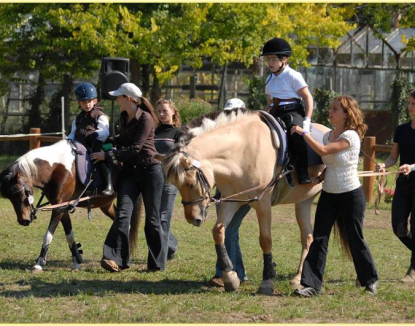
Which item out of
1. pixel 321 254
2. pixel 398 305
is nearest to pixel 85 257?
pixel 321 254

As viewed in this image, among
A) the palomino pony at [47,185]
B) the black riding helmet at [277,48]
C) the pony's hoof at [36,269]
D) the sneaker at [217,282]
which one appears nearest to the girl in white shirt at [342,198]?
the black riding helmet at [277,48]

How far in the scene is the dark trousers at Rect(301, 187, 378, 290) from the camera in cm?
725

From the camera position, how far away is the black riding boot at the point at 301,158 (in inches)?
299

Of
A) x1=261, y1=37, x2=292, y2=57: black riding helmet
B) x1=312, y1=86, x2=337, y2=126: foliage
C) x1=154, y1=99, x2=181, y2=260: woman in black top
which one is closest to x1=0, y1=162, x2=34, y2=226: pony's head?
x1=154, y1=99, x2=181, y2=260: woman in black top

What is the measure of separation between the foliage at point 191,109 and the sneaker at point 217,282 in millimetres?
17691

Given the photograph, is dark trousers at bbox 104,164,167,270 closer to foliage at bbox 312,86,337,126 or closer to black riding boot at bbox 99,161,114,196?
black riding boot at bbox 99,161,114,196

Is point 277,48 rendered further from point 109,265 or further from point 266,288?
point 109,265

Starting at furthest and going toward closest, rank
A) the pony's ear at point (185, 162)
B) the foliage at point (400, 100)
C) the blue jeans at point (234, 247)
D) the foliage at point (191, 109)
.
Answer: the foliage at point (400, 100) < the foliage at point (191, 109) < the blue jeans at point (234, 247) < the pony's ear at point (185, 162)

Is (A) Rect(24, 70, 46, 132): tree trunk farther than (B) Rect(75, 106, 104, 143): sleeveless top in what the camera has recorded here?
Yes

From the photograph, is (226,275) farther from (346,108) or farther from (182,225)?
(182,225)

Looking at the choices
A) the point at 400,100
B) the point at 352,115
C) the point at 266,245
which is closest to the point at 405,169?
the point at 352,115

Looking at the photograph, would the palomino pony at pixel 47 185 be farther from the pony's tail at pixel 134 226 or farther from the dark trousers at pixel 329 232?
the dark trousers at pixel 329 232

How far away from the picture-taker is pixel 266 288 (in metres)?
7.33

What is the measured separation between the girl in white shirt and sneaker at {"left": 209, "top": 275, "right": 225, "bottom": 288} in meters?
0.88
